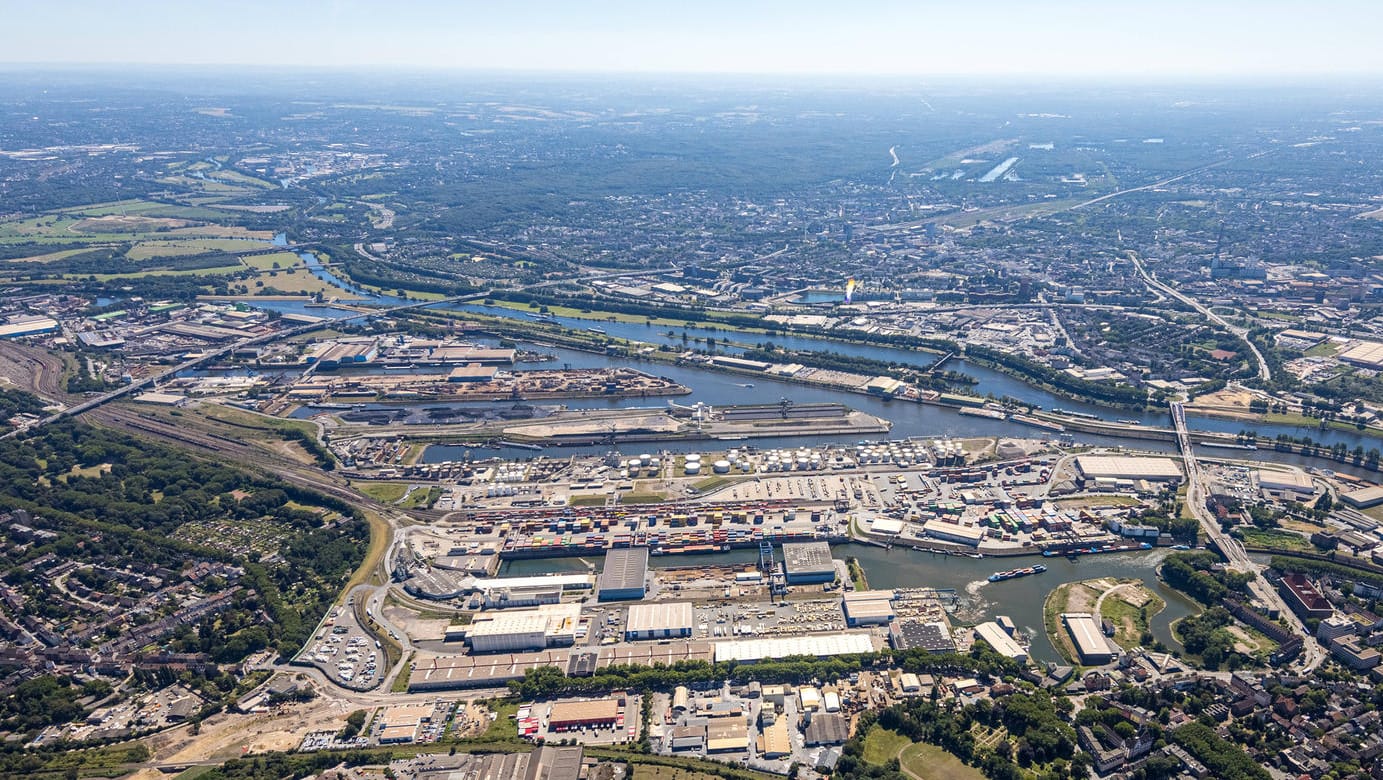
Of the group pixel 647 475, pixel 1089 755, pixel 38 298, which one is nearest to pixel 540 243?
pixel 38 298

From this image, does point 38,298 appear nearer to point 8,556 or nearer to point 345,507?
point 8,556

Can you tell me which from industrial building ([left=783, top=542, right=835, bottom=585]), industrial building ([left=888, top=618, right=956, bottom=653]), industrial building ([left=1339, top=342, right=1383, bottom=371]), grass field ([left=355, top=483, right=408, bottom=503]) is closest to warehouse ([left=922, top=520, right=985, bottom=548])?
industrial building ([left=783, top=542, right=835, bottom=585])

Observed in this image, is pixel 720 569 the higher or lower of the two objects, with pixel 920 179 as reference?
lower

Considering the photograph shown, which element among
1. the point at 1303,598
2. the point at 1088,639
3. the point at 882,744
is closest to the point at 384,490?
the point at 882,744

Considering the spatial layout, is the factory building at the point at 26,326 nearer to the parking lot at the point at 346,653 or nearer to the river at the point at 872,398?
the river at the point at 872,398

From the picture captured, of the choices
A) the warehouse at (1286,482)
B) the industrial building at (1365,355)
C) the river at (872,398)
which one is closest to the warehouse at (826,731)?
the river at (872,398)

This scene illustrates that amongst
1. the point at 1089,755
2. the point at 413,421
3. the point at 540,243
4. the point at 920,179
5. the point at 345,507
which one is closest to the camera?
the point at 1089,755

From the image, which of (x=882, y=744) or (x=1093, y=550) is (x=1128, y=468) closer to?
(x=1093, y=550)
